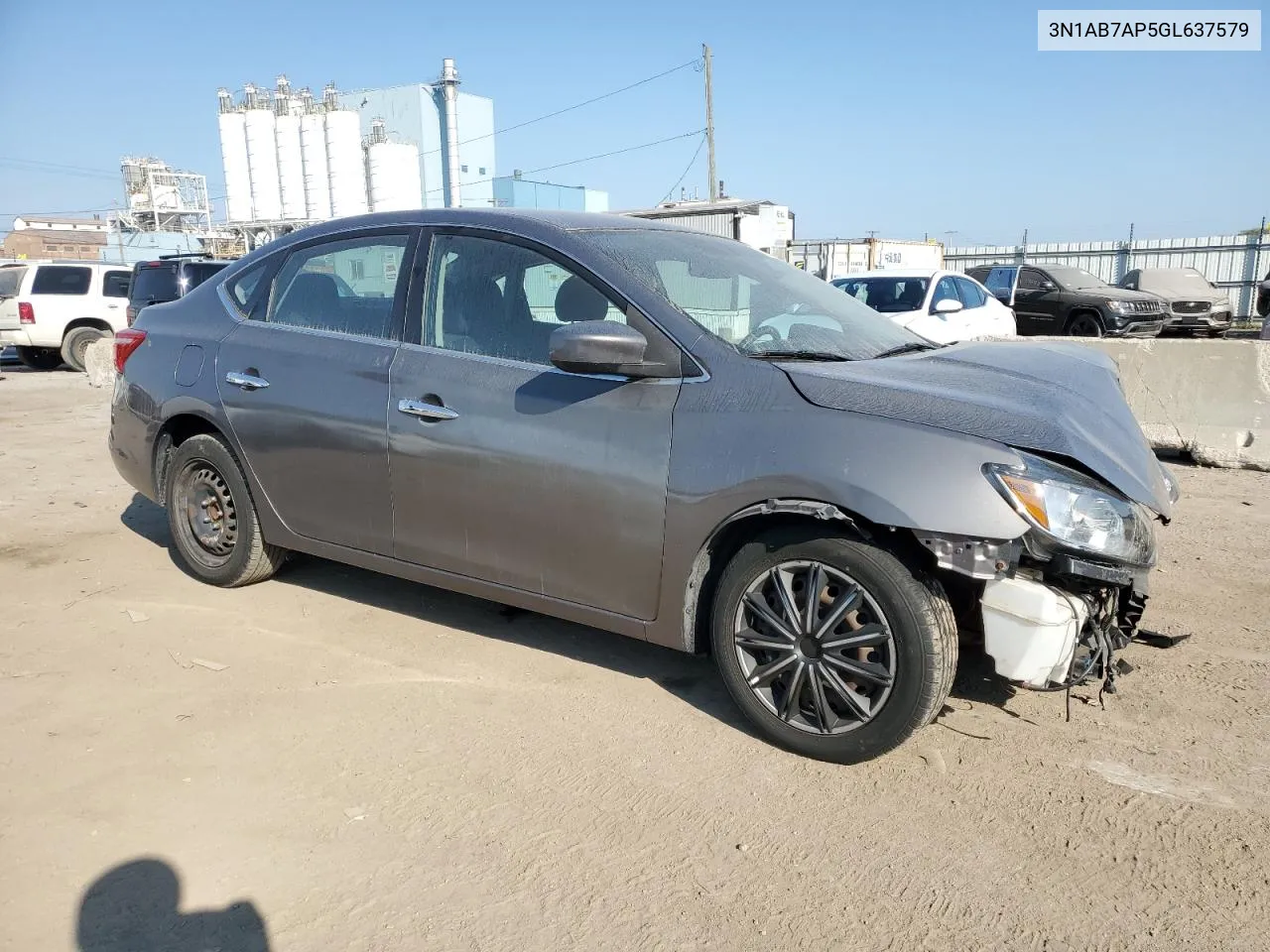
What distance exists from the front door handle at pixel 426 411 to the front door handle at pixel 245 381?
0.90m

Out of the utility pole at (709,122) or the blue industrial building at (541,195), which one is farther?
the blue industrial building at (541,195)

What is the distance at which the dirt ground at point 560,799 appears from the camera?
2.37m

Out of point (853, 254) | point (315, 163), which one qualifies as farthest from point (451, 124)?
point (853, 254)

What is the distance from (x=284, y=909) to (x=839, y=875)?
1444mm

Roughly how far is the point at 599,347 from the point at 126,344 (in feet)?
10.4

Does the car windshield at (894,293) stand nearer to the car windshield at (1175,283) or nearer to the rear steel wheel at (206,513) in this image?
the car windshield at (1175,283)

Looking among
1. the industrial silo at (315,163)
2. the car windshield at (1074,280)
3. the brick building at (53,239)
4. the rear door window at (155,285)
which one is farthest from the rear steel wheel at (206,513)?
the brick building at (53,239)

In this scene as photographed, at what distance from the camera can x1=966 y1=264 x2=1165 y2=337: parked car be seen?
53.4ft

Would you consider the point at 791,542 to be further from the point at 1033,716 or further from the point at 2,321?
the point at 2,321

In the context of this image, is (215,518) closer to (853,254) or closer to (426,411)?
(426,411)

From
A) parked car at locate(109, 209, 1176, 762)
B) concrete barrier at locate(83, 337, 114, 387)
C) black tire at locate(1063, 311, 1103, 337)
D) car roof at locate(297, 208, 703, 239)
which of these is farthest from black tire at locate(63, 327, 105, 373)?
black tire at locate(1063, 311, 1103, 337)

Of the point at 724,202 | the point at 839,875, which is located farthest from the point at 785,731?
the point at 724,202

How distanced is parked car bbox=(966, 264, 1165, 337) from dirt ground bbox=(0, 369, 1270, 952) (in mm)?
13523

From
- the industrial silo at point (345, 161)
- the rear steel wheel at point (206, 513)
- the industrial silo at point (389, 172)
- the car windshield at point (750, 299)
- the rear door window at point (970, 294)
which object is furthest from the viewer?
the industrial silo at point (389, 172)
